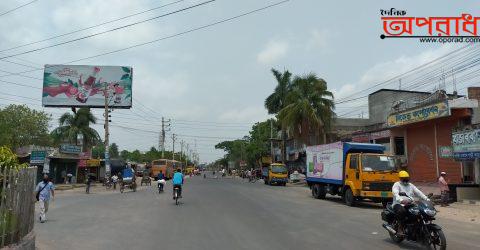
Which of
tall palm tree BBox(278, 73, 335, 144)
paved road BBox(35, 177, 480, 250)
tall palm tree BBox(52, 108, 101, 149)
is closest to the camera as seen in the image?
paved road BBox(35, 177, 480, 250)

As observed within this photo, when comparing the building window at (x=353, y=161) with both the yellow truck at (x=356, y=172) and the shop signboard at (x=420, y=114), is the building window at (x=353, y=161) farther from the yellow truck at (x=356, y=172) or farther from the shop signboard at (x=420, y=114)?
the shop signboard at (x=420, y=114)

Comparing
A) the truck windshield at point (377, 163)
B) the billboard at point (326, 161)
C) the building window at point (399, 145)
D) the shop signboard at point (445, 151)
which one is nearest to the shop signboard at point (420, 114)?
the building window at point (399, 145)

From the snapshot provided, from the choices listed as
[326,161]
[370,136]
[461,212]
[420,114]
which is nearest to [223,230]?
[461,212]

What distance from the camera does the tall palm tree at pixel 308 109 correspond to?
1743 inches

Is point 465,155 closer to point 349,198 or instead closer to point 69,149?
point 349,198

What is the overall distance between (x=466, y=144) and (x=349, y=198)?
6429 mm

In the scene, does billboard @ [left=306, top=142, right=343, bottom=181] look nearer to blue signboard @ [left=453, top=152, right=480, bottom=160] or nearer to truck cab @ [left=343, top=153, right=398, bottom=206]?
truck cab @ [left=343, top=153, right=398, bottom=206]

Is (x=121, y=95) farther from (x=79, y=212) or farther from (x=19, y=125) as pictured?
(x=79, y=212)

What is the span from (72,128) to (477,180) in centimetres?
4966

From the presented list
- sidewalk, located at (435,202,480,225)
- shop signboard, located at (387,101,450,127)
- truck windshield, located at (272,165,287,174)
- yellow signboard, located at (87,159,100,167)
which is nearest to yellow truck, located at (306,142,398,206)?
sidewalk, located at (435,202,480,225)

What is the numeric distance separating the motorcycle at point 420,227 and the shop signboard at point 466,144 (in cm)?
1346

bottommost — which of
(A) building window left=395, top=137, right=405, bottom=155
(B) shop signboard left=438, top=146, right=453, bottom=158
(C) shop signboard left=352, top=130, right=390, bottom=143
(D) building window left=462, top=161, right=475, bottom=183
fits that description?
(D) building window left=462, top=161, right=475, bottom=183

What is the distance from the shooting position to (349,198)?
22078mm

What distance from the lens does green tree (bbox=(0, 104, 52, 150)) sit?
44.7 meters
